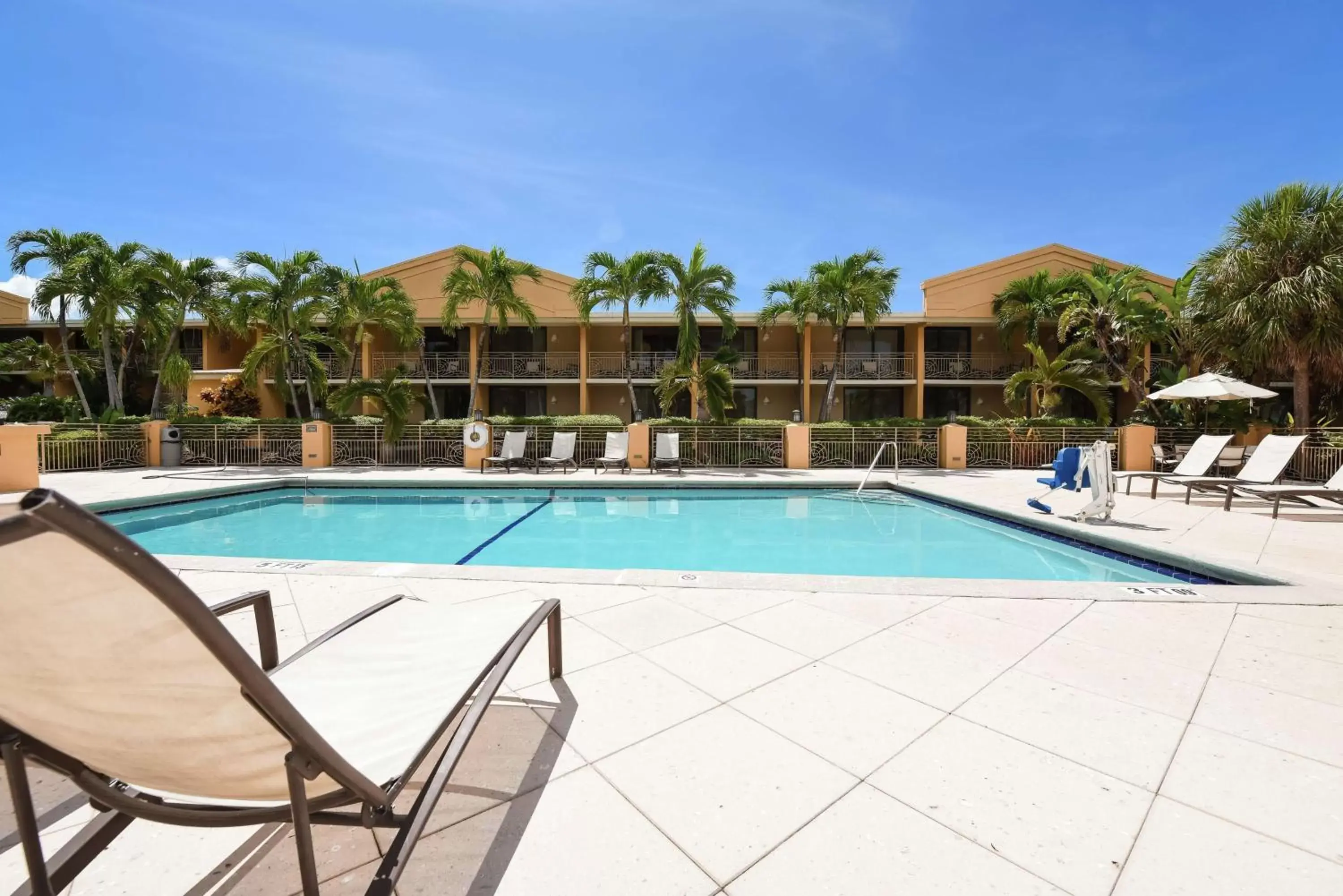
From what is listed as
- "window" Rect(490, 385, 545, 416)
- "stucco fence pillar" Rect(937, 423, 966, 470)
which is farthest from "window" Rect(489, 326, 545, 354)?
"stucco fence pillar" Rect(937, 423, 966, 470)

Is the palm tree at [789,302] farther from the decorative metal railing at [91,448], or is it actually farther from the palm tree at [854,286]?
the decorative metal railing at [91,448]

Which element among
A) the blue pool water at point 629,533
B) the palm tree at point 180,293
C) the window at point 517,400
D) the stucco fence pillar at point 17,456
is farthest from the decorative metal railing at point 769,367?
the stucco fence pillar at point 17,456

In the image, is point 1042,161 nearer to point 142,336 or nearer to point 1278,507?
point 1278,507

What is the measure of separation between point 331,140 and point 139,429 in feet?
34.8

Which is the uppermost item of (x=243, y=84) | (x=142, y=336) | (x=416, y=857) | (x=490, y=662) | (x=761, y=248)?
(x=761, y=248)

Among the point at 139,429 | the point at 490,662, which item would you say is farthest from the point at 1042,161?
the point at 139,429

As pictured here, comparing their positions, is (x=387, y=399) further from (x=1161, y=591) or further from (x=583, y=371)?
(x=1161, y=591)

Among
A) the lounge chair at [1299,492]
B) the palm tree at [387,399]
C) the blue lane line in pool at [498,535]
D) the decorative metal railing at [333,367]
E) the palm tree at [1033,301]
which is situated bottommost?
the blue lane line in pool at [498,535]

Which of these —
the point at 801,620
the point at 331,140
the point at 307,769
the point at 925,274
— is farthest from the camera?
the point at 925,274

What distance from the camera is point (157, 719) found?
45.6 inches

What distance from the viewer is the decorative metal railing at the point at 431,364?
2203 centimetres

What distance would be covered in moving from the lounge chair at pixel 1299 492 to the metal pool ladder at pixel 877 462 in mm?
5473

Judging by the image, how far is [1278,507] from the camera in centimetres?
792

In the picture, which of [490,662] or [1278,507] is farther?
[1278,507]
